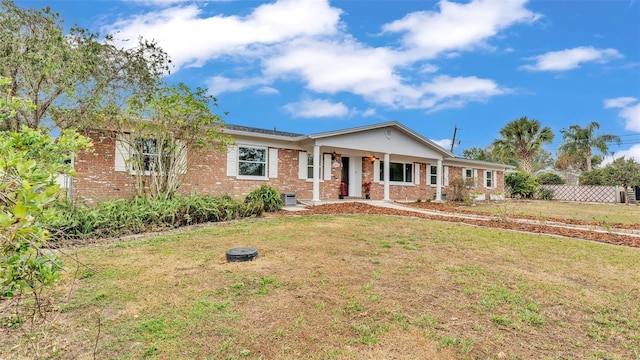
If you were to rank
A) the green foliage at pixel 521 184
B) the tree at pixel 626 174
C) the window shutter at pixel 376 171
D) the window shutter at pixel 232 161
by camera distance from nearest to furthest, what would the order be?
the window shutter at pixel 232 161 → the window shutter at pixel 376 171 → the tree at pixel 626 174 → the green foliage at pixel 521 184

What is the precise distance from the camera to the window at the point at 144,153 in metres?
9.99

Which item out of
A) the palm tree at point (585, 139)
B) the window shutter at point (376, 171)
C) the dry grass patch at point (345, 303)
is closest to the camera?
the dry grass patch at point (345, 303)

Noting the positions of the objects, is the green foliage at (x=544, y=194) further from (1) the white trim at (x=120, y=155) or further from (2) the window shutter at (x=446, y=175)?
(1) the white trim at (x=120, y=155)

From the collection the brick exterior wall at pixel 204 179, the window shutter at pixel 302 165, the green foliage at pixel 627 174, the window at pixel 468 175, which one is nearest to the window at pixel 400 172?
the brick exterior wall at pixel 204 179

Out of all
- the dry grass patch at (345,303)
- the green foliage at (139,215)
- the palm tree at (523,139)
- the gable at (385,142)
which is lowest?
the dry grass patch at (345,303)

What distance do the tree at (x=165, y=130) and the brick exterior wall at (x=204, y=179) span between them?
702 millimetres

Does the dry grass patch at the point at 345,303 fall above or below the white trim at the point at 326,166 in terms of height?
below

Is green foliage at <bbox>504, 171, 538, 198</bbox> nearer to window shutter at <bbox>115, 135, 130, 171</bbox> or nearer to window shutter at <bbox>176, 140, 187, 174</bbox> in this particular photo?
window shutter at <bbox>176, 140, 187, 174</bbox>

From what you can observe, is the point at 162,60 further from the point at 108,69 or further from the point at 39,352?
the point at 39,352

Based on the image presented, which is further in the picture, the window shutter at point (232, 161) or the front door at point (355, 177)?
the front door at point (355, 177)

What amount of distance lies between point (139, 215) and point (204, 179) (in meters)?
4.90

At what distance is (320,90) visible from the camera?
64.9 feet

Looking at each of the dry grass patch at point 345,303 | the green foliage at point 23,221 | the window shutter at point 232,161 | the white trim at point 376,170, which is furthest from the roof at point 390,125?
the green foliage at point 23,221

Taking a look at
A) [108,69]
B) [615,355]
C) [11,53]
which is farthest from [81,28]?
[615,355]
